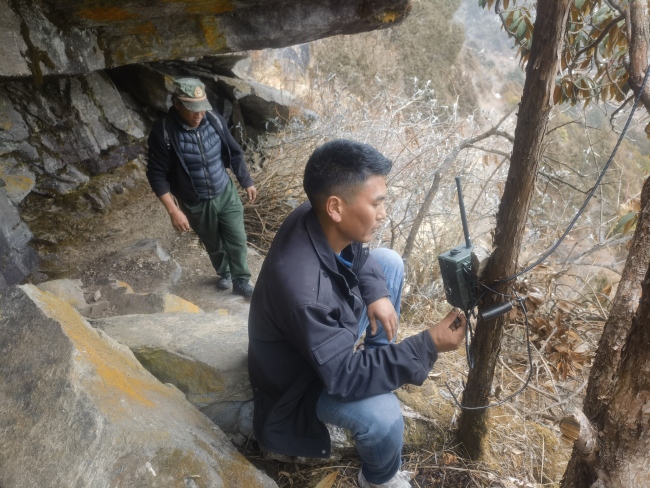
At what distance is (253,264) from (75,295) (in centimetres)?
179

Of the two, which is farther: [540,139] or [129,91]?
[129,91]

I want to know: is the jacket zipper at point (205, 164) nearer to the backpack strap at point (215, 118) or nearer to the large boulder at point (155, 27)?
the backpack strap at point (215, 118)

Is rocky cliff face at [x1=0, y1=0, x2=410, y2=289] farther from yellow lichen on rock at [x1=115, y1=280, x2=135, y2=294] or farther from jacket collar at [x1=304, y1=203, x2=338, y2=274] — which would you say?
jacket collar at [x1=304, y1=203, x2=338, y2=274]

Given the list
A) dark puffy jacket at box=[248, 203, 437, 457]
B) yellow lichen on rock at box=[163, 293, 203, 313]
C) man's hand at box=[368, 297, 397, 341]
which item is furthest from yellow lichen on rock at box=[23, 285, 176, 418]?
yellow lichen on rock at box=[163, 293, 203, 313]

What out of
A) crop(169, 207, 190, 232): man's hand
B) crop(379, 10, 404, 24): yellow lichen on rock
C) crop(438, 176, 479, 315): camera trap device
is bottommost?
crop(169, 207, 190, 232): man's hand

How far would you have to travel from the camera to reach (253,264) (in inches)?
206

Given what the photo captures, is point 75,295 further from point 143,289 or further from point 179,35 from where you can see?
point 179,35

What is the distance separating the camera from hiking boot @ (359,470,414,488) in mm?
2148

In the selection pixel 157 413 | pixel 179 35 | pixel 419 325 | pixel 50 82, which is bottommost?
pixel 419 325

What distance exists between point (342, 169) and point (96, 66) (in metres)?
3.15

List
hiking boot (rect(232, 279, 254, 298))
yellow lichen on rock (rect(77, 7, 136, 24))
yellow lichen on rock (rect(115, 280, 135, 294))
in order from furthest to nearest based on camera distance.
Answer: hiking boot (rect(232, 279, 254, 298)), yellow lichen on rock (rect(115, 280, 135, 294)), yellow lichen on rock (rect(77, 7, 136, 24))

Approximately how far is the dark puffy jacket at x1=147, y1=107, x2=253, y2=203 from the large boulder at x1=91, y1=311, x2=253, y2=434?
1.27 metres

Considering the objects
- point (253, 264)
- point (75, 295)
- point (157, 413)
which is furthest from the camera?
point (253, 264)

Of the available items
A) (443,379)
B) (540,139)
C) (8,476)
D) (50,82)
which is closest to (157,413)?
(8,476)
